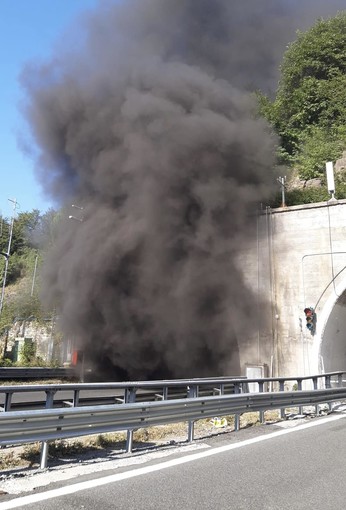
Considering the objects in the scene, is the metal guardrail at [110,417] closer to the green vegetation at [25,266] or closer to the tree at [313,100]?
the tree at [313,100]

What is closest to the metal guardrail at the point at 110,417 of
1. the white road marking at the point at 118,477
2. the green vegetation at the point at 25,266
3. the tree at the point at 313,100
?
the white road marking at the point at 118,477

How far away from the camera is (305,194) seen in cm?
1964

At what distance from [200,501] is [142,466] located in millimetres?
1033

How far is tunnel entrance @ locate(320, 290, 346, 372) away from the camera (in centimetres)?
1303

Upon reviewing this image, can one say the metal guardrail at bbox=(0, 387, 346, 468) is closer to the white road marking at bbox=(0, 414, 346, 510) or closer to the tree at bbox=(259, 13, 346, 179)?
the white road marking at bbox=(0, 414, 346, 510)

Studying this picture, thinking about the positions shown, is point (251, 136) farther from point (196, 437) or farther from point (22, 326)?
point (22, 326)

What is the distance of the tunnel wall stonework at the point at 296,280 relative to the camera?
42.8ft

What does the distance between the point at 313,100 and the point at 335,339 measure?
18190 mm

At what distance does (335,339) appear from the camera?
1374 cm

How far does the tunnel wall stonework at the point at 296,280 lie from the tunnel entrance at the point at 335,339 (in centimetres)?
27

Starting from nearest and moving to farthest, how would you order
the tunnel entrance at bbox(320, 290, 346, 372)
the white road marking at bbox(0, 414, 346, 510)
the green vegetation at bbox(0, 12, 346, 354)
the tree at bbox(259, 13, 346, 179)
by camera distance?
the white road marking at bbox(0, 414, 346, 510)
the tunnel entrance at bbox(320, 290, 346, 372)
the green vegetation at bbox(0, 12, 346, 354)
the tree at bbox(259, 13, 346, 179)

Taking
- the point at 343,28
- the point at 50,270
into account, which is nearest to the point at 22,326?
the point at 50,270

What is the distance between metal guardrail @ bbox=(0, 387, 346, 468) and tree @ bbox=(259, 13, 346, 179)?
18.2 metres

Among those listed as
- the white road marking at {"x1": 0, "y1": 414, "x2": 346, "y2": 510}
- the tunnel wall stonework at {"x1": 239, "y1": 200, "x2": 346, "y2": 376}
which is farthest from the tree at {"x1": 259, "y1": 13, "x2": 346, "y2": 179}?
the white road marking at {"x1": 0, "y1": 414, "x2": 346, "y2": 510}
